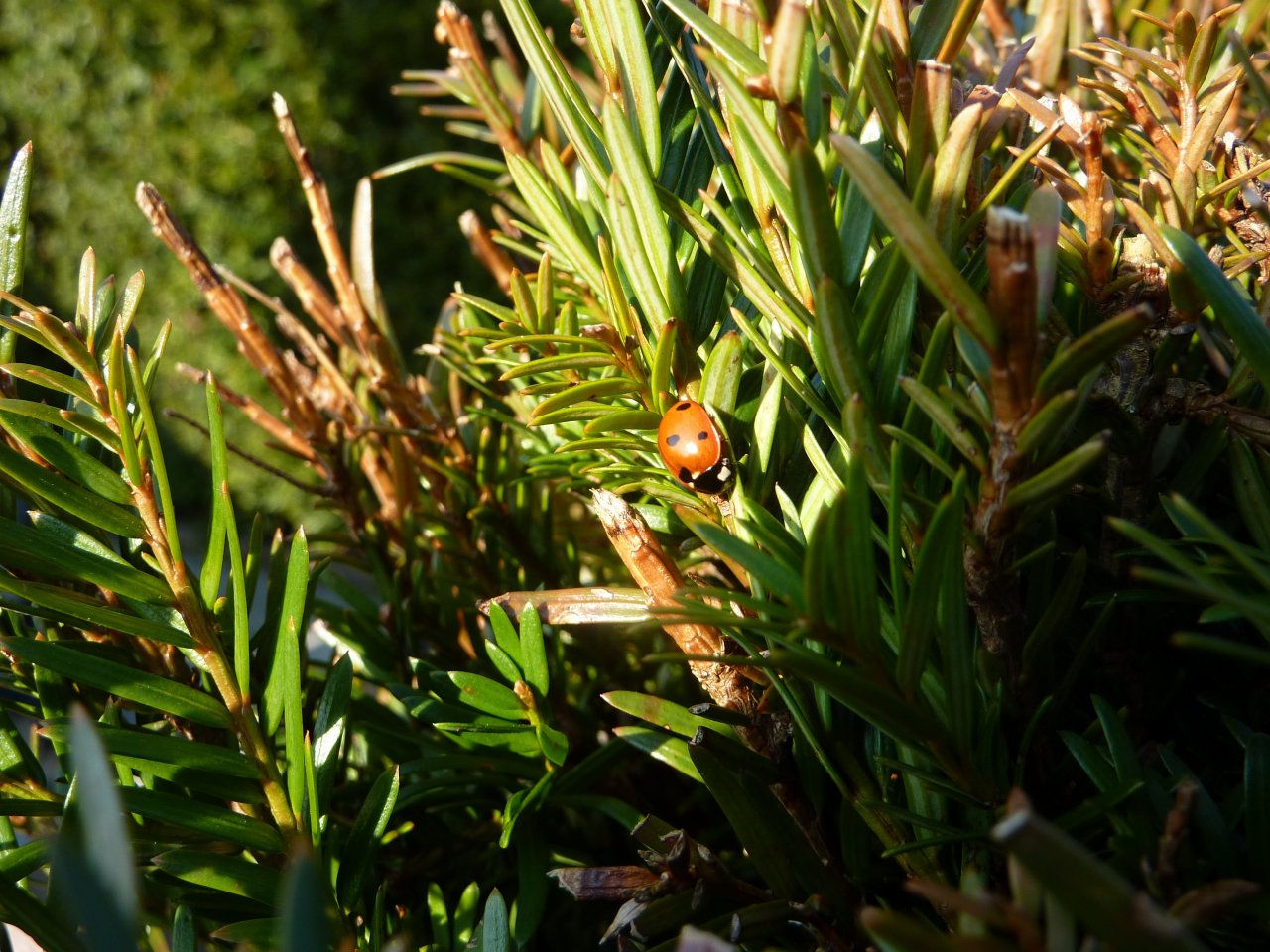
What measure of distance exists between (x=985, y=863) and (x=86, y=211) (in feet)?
12.1

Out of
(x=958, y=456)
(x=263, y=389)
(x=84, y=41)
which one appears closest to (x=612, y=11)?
(x=958, y=456)

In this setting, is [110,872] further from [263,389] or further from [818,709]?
[263,389]

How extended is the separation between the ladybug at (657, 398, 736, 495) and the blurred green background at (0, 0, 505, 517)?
9.32ft

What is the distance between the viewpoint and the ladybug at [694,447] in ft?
1.08

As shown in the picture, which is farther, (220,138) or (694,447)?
(220,138)

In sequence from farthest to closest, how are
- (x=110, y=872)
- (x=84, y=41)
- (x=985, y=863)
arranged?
1. (x=84, y=41)
2. (x=985, y=863)
3. (x=110, y=872)

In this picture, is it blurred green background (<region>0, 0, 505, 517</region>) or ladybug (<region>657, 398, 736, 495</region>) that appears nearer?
ladybug (<region>657, 398, 736, 495</region>)

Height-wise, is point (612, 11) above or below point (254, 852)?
above

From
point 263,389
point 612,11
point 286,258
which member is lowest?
point 263,389

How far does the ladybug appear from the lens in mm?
330

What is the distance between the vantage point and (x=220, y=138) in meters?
3.01

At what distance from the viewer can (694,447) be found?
1.08ft

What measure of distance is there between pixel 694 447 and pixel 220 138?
3158 mm

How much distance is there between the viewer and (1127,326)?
0.23m
